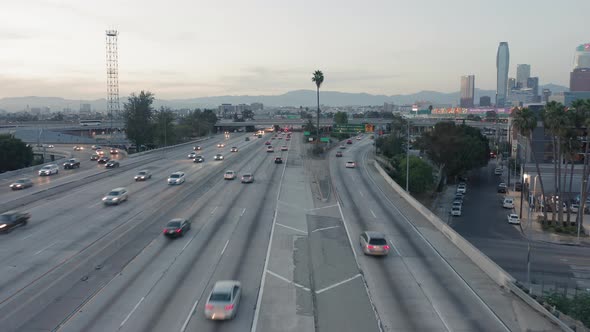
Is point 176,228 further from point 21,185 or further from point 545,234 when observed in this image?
point 545,234

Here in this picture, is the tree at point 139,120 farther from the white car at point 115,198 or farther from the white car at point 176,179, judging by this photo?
the white car at point 115,198

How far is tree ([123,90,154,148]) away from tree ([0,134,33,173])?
30.5m

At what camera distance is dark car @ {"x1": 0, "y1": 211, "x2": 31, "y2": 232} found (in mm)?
29353

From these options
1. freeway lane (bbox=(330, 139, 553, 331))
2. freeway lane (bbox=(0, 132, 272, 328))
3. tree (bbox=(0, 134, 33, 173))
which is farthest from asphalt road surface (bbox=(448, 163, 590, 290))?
tree (bbox=(0, 134, 33, 173))

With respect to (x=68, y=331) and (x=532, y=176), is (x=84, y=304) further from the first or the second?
(x=532, y=176)

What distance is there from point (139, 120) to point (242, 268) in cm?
8166

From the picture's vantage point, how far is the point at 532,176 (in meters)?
57.9

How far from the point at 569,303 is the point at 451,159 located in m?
53.2

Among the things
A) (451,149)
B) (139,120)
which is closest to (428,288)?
(451,149)

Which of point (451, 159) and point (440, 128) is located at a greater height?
point (440, 128)

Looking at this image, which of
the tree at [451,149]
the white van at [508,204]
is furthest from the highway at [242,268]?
the tree at [451,149]

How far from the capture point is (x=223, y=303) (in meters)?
17.3

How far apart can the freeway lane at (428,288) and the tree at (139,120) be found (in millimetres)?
73368

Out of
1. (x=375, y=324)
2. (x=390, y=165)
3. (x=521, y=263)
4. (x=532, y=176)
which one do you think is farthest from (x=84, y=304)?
(x=390, y=165)
